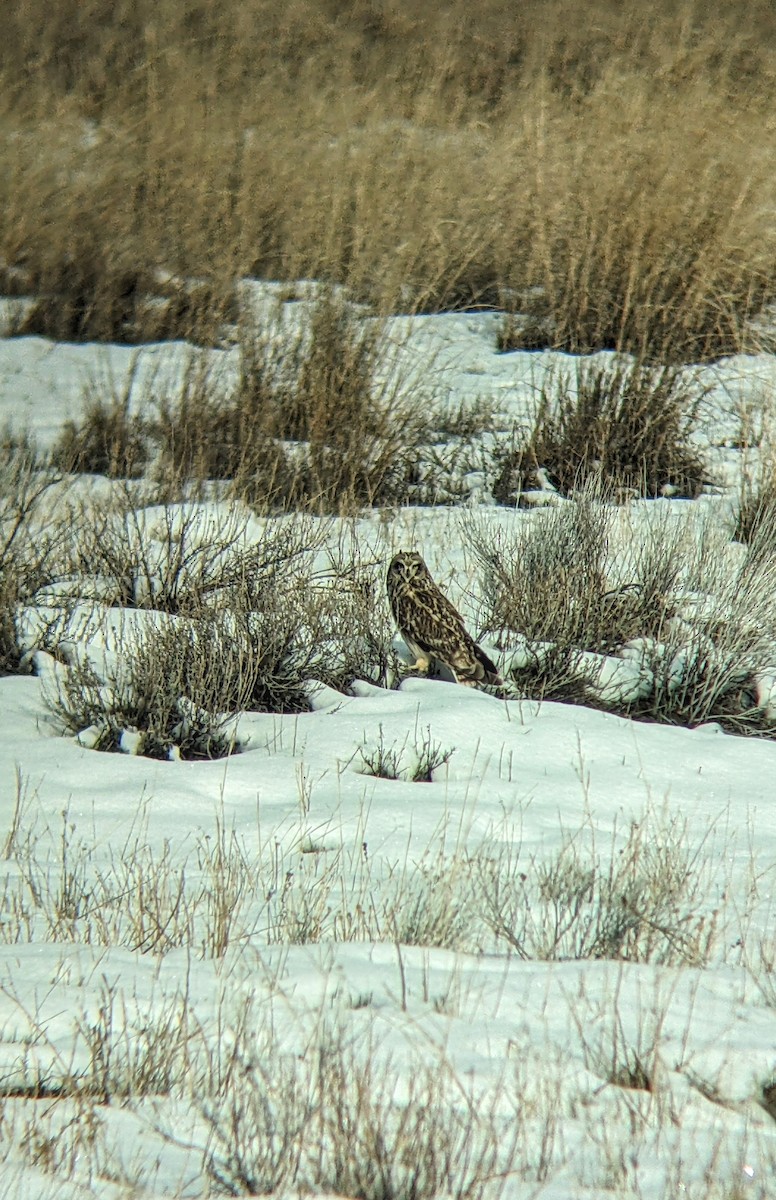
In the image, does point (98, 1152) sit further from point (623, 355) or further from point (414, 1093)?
point (623, 355)

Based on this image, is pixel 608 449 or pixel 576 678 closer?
pixel 576 678

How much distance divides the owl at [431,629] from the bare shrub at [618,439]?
2155 mm

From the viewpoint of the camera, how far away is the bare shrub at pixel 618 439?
6.65 metres

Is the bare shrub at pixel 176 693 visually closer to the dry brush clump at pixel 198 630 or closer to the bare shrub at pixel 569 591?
the dry brush clump at pixel 198 630

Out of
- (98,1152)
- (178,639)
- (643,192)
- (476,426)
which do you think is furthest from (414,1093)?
(643,192)

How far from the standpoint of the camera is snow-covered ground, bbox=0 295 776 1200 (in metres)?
1.73

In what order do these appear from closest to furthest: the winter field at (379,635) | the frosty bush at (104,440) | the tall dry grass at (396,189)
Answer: the winter field at (379,635), the frosty bush at (104,440), the tall dry grass at (396,189)

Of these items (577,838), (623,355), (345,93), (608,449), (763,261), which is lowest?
(577,838)

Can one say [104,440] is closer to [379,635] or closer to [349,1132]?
[379,635]

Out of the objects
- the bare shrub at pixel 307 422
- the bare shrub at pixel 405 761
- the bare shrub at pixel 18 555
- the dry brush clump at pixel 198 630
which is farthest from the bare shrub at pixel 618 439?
the bare shrub at pixel 405 761

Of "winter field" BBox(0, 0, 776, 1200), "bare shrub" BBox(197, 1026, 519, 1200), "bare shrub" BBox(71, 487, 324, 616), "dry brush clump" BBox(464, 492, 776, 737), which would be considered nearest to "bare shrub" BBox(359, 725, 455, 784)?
"winter field" BBox(0, 0, 776, 1200)

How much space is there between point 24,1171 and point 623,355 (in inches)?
236

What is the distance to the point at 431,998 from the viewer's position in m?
2.22

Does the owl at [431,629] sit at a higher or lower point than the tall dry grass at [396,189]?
lower
